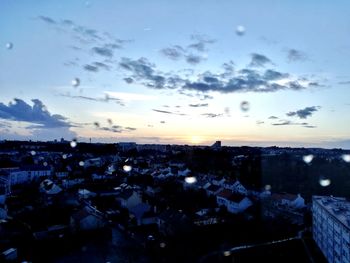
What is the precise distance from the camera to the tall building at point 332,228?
1072cm

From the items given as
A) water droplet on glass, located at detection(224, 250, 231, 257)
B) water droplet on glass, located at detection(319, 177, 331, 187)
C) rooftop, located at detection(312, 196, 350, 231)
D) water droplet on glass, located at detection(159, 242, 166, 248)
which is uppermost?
rooftop, located at detection(312, 196, 350, 231)

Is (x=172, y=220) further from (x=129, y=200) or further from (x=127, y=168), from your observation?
(x=127, y=168)

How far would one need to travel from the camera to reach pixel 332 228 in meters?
11.9

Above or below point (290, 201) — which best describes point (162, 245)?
below

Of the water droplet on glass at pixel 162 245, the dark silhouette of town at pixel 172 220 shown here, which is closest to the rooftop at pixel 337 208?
the dark silhouette of town at pixel 172 220

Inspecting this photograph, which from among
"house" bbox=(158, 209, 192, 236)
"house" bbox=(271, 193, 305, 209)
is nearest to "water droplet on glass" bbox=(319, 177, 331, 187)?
"house" bbox=(271, 193, 305, 209)

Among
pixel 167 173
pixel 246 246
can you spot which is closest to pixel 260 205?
pixel 246 246

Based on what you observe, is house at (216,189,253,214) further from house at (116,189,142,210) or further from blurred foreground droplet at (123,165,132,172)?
blurred foreground droplet at (123,165,132,172)

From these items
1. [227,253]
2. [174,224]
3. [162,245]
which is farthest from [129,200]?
[227,253]

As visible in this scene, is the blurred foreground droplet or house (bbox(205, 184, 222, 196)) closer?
house (bbox(205, 184, 222, 196))

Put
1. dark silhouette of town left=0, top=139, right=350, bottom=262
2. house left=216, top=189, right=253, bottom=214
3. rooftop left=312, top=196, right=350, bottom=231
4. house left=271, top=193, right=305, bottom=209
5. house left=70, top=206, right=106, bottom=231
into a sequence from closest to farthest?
1. rooftop left=312, top=196, right=350, bottom=231
2. dark silhouette of town left=0, top=139, right=350, bottom=262
3. house left=70, top=206, right=106, bottom=231
4. house left=216, top=189, right=253, bottom=214
5. house left=271, top=193, right=305, bottom=209

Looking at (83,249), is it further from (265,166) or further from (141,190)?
(265,166)

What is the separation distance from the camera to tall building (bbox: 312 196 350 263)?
35.2ft

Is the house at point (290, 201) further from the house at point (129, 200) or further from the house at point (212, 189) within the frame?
the house at point (129, 200)
